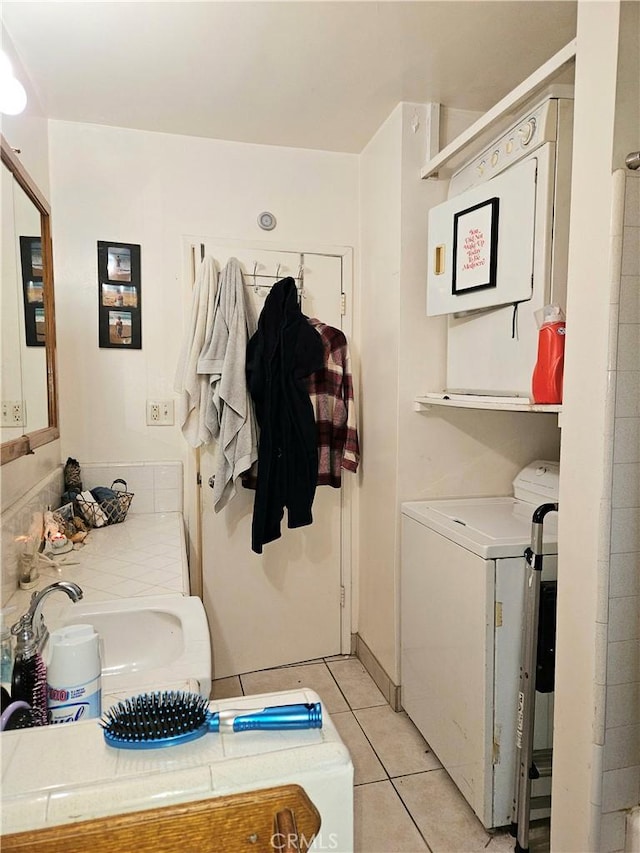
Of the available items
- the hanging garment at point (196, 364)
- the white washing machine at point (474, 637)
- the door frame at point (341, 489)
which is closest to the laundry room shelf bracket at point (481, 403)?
the white washing machine at point (474, 637)

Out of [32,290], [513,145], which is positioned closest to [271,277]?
[32,290]

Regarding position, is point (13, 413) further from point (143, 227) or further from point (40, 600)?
point (143, 227)

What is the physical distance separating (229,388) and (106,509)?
72 centimetres

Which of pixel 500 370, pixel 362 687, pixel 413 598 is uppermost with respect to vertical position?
pixel 500 370

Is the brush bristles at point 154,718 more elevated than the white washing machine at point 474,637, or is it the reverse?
the brush bristles at point 154,718

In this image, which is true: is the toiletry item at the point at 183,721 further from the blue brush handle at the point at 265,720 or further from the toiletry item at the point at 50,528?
the toiletry item at the point at 50,528

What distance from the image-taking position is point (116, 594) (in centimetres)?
150

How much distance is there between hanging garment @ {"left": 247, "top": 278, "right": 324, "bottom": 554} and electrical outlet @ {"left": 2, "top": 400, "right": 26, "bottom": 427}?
2.94ft

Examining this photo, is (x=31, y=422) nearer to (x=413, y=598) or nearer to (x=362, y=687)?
(x=413, y=598)

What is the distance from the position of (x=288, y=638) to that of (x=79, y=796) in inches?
88.3

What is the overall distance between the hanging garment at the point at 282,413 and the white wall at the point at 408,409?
33 centimetres

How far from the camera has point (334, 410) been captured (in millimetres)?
2562

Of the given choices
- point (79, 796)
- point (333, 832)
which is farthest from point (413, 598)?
Answer: point (79, 796)

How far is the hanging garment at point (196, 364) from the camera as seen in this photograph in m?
2.38
